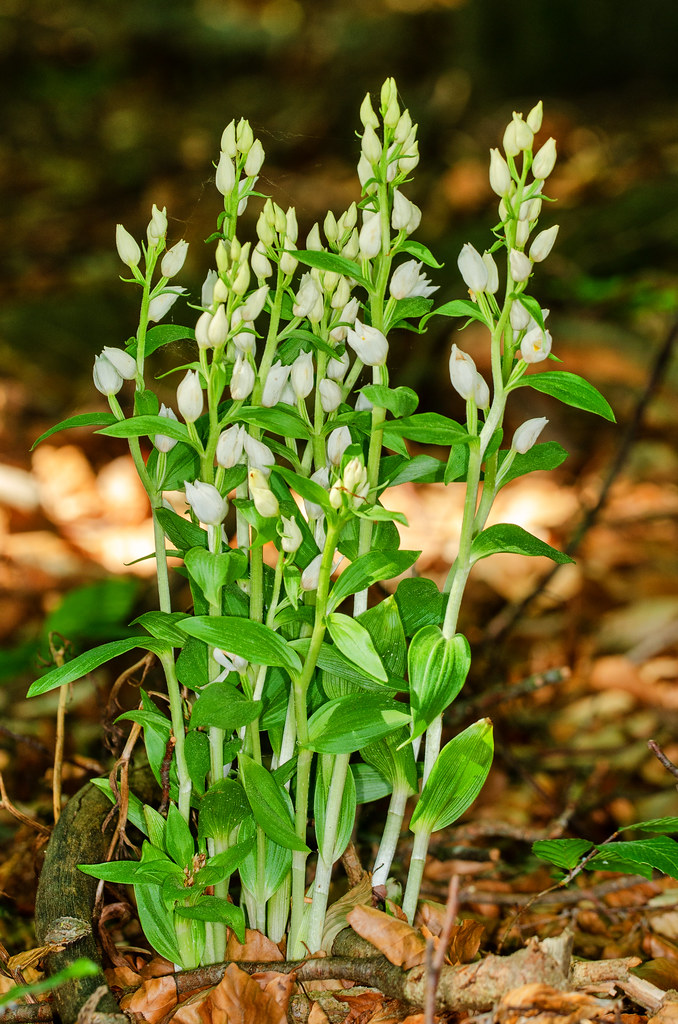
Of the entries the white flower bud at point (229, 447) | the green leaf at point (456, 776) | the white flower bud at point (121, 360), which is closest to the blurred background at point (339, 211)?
the white flower bud at point (121, 360)

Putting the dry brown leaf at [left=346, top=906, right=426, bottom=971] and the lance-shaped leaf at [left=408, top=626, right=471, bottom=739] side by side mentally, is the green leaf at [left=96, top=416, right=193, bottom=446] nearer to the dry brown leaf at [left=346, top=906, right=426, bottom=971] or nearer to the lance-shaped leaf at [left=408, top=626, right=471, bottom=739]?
the lance-shaped leaf at [left=408, top=626, right=471, bottom=739]

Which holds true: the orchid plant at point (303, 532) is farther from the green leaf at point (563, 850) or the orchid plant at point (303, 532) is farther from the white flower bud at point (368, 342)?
the green leaf at point (563, 850)

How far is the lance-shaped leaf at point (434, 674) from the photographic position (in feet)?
3.02

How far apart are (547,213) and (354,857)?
3.57 m

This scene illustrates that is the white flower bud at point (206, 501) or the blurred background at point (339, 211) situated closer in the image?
the white flower bud at point (206, 501)

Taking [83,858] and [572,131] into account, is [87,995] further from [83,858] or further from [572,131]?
[572,131]

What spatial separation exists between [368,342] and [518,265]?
0.18 m

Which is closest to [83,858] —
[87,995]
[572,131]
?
[87,995]

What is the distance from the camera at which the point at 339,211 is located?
3.63 meters

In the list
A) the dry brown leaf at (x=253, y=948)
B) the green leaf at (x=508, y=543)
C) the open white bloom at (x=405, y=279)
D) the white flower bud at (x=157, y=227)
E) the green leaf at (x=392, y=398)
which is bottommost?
the dry brown leaf at (x=253, y=948)

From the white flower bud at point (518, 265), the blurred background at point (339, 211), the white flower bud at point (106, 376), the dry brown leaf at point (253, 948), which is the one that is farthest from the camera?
the blurred background at point (339, 211)

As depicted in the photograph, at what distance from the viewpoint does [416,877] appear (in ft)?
3.35

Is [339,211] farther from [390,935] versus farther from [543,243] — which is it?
[390,935]

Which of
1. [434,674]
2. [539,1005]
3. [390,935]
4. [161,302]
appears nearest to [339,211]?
[161,302]
